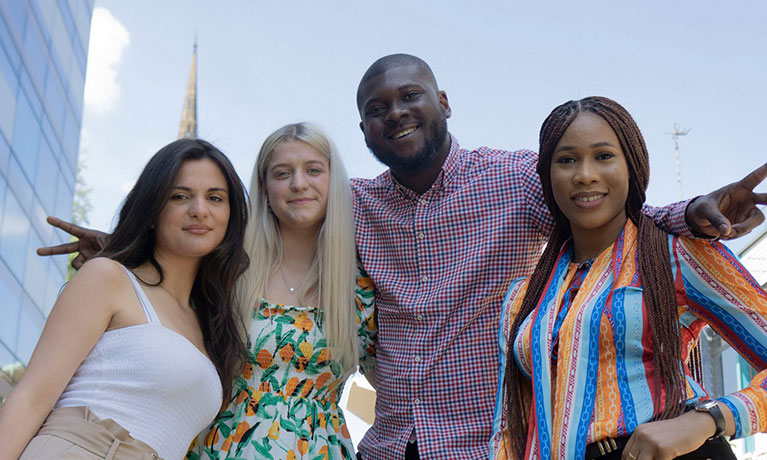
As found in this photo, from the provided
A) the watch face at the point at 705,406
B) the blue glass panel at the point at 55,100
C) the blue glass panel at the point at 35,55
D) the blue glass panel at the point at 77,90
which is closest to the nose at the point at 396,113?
the watch face at the point at 705,406

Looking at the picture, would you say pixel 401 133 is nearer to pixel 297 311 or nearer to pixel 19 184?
pixel 297 311

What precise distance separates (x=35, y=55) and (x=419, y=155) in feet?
61.1

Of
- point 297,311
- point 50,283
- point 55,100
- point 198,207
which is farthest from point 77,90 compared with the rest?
point 198,207

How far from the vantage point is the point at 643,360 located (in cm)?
240

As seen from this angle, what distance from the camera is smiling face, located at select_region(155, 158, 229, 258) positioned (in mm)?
3191

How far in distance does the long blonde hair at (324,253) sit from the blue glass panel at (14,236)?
15002mm

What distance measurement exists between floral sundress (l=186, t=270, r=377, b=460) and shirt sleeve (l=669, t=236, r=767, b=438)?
168 centimetres

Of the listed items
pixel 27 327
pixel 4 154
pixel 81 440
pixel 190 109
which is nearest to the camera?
pixel 81 440

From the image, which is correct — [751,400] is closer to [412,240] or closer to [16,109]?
[412,240]

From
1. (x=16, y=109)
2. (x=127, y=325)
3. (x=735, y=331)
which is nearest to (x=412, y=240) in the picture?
(x=127, y=325)

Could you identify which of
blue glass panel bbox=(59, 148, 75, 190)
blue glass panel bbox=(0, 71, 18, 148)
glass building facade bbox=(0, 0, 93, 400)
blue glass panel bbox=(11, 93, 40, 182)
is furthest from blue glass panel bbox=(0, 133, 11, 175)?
blue glass panel bbox=(59, 148, 75, 190)

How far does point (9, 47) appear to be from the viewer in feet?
55.8

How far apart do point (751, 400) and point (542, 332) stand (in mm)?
673

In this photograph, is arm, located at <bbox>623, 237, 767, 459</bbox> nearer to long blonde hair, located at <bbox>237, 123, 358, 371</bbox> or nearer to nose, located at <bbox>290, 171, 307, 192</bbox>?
long blonde hair, located at <bbox>237, 123, 358, 371</bbox>
